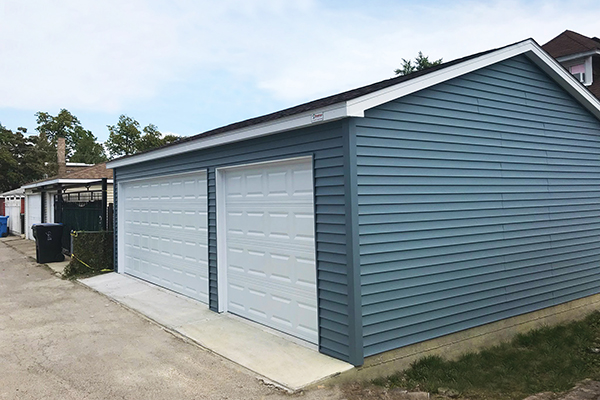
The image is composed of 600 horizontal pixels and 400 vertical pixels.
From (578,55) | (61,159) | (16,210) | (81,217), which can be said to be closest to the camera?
(81,217)

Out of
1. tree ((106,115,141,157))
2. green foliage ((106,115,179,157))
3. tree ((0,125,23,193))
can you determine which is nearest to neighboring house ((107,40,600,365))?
green foliage ((106,115,179,157))

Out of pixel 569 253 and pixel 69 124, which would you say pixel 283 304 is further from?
pixel 69 124

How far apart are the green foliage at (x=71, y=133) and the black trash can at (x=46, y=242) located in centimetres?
3909

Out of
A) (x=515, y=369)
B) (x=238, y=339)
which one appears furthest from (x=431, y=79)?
(x=238, y=339)

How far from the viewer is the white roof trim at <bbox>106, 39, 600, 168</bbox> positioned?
4.38m

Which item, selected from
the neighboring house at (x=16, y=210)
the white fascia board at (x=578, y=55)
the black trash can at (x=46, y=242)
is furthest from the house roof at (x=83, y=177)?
the white fascia board at (x=578, y=55)

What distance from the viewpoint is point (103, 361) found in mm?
4801

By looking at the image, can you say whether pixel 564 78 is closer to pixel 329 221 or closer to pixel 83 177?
pixel 329 221

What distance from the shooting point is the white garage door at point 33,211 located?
1959 centimetres

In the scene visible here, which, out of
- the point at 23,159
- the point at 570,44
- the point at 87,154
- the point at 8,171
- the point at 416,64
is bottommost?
the point at 8,171

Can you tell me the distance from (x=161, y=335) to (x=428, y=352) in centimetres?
340

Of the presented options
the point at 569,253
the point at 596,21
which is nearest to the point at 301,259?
the point at 569,253

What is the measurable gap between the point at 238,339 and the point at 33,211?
19.7 m

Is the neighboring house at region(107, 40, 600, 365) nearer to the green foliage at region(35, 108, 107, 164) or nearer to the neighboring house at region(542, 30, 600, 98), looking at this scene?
the neighboring house at region(542, 30, 600, 98)
